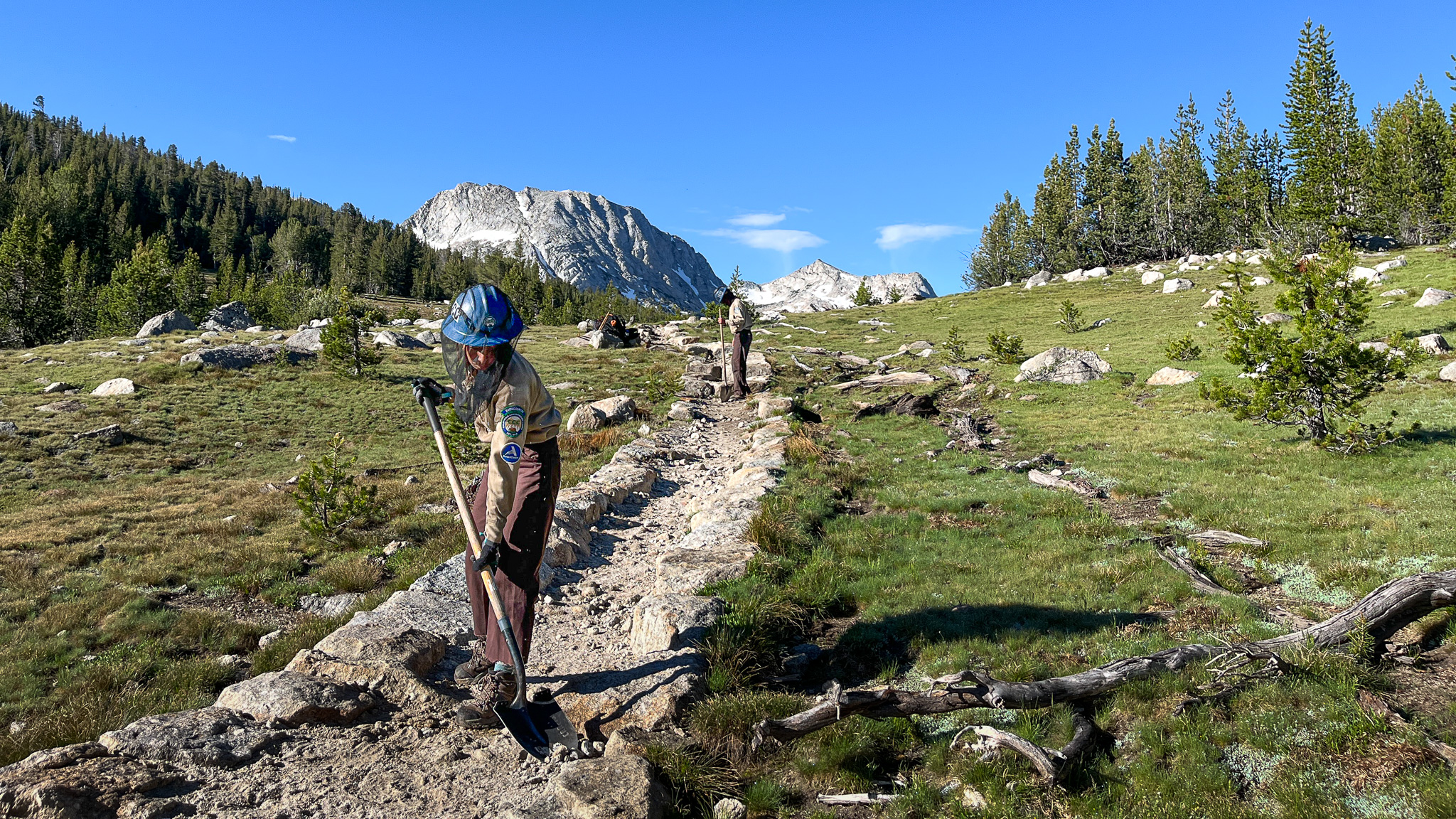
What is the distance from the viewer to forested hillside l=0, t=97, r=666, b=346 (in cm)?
6962

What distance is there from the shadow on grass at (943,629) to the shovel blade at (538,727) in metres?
3.10

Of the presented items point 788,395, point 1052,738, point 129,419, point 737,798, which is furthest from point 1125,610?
point 129,419

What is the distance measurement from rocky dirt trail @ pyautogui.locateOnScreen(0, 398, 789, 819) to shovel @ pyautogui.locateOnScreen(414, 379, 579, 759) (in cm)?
20

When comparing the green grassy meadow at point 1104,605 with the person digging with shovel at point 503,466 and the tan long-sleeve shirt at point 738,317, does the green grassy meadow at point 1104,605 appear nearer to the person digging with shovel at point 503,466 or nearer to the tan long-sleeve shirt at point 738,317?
the person digging with shovel at point 503,466

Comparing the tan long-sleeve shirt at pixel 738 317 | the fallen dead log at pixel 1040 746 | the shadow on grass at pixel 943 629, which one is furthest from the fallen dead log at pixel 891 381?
the fallen dead log at pixel 1040 746

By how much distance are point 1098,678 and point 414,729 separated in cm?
603

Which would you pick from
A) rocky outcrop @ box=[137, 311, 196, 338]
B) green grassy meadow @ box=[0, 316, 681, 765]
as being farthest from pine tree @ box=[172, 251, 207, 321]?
green grassy meadow @ box=[0, 316, 681, 765]

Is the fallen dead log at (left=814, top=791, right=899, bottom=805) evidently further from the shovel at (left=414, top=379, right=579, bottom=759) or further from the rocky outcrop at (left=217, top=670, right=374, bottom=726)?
the rocky outcrop at (left=217, top=670, right=374, bottom=726)

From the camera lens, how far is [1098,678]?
6109mm

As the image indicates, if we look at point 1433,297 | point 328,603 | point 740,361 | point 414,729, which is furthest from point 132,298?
point 1433,297

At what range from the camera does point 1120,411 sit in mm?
21344

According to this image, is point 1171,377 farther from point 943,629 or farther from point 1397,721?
point 1397,721

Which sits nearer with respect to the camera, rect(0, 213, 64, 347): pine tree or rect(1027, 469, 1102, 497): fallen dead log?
rect(1027, 469, 1102, 497): fallen dead log

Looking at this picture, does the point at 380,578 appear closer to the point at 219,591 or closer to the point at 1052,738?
the point at 219,591
